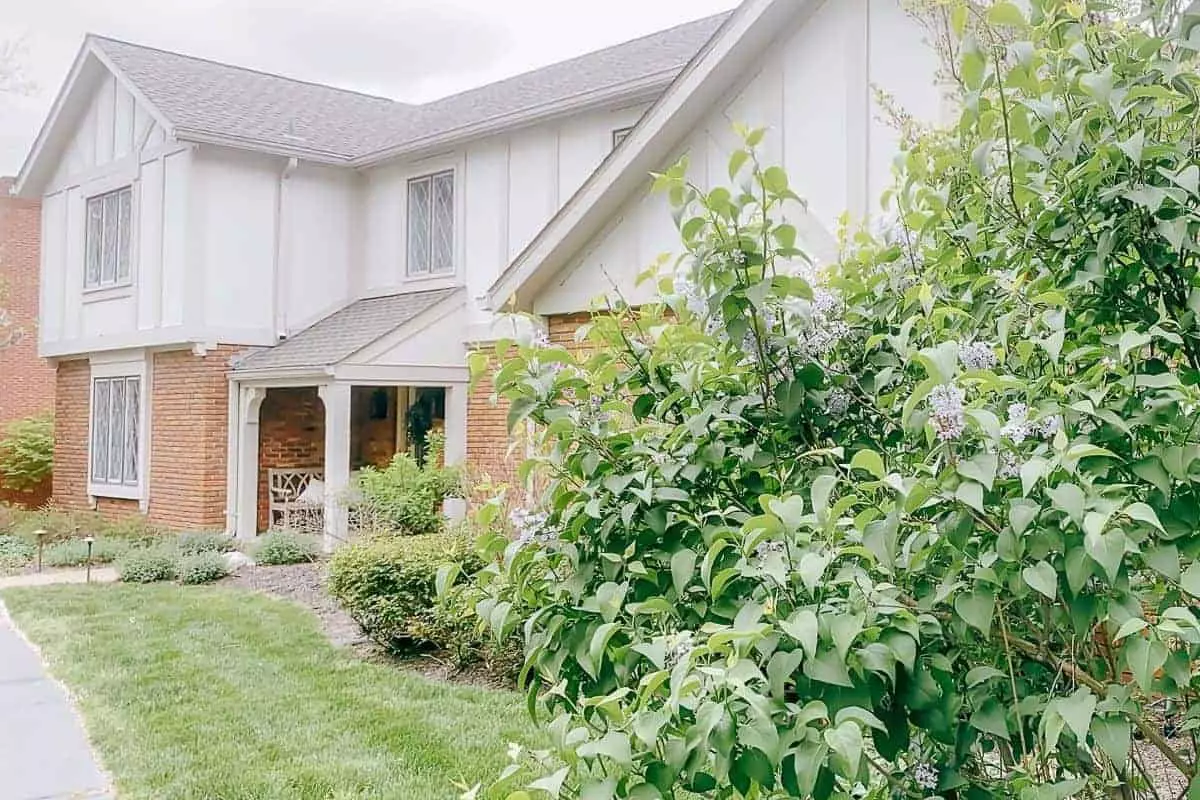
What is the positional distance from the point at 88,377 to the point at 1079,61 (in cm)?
1714

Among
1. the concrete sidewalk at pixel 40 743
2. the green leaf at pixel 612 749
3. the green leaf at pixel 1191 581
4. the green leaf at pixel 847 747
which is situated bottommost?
the concrete sidewalk at pixel 40 743

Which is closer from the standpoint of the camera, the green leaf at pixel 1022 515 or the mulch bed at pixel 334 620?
the green leaf at pixel 1022 515

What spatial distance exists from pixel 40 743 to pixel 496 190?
29.4 ft

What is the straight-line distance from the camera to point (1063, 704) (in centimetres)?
156

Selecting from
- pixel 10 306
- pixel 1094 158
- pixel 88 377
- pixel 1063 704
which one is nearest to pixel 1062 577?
pixel 1063 704

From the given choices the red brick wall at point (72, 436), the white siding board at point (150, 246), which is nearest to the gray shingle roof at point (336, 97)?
the white siding board at point (150, 246)

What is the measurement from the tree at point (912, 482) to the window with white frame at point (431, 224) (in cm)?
1190

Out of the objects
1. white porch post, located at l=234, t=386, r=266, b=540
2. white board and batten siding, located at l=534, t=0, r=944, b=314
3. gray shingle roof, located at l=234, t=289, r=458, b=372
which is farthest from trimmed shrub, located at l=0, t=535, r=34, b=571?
white board and batten siding, located at l=534, t=0, r=944, b=314

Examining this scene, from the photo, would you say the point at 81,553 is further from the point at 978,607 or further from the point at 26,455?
the point at 978,607

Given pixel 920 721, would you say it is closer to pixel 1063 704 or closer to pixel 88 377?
pixel 1063 704

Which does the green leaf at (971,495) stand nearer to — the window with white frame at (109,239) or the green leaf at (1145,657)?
the green leaf at (1145,657)

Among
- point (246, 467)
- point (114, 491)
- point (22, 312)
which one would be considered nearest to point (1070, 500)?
point (246, 467)

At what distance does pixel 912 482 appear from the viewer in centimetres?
158

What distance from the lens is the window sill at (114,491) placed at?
15.1m
